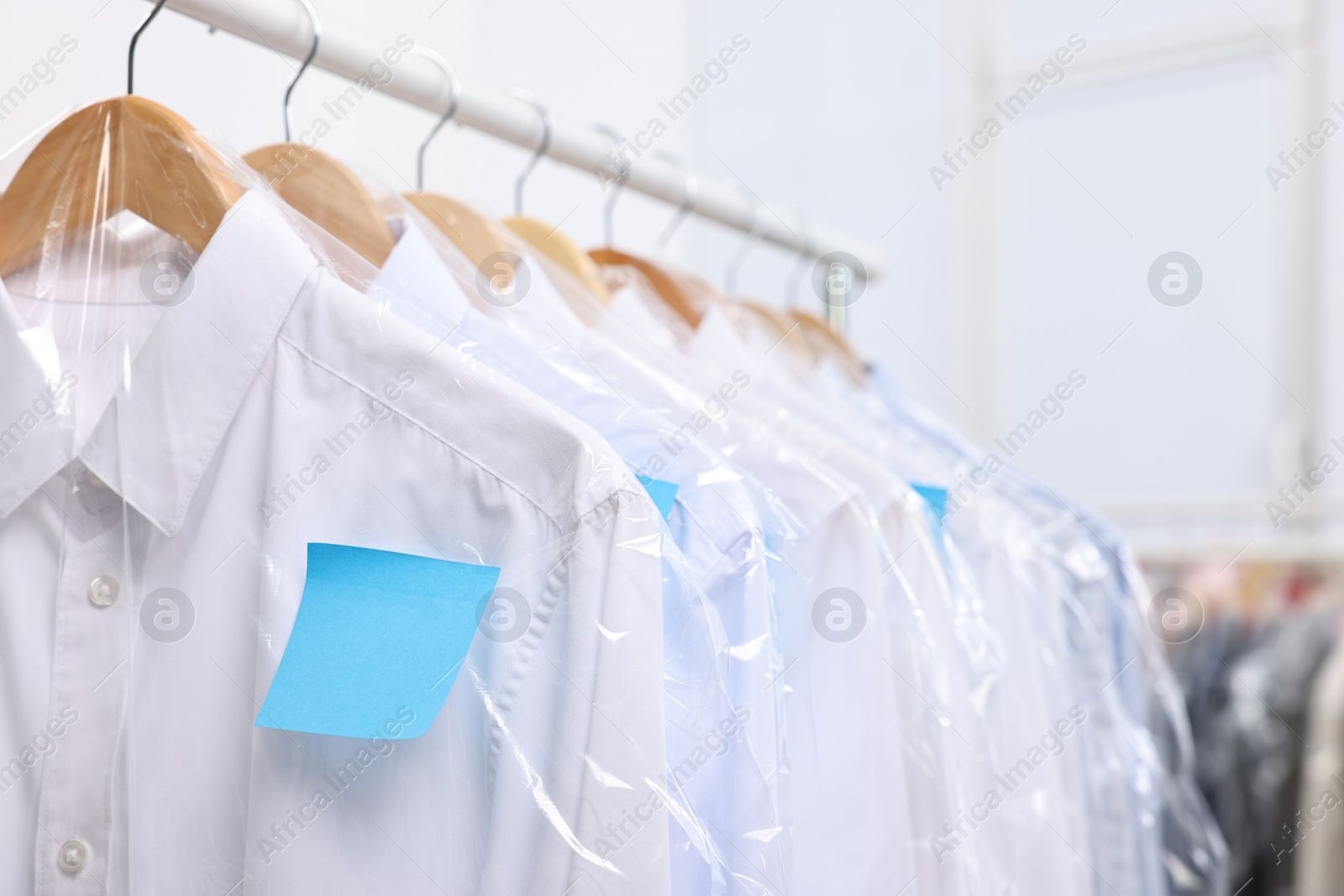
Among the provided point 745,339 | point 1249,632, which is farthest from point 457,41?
point 1249,632

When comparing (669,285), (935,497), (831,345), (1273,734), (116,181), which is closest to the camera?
(116,181)

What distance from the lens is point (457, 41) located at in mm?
1282

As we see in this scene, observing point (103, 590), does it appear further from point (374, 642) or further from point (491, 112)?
point (491, 112)

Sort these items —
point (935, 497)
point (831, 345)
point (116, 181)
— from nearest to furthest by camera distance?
point (116, 181), point (935, 497), point (831, 345)

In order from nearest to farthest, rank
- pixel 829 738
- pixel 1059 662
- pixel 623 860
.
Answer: pixel 623 860 → pixel 829 738 → pixel 1059 662

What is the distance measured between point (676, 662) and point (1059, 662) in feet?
1.50

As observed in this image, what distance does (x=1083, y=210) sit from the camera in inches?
93.4

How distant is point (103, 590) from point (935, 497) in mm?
518

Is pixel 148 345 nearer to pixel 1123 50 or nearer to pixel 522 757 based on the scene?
pixel 522 757

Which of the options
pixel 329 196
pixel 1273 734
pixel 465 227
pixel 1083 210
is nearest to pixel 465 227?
pixel 465 227

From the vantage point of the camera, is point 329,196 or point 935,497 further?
point 935,497

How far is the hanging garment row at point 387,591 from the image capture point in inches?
20.1

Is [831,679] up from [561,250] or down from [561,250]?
down

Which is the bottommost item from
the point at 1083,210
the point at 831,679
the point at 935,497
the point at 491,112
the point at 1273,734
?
the point at 1273,734
